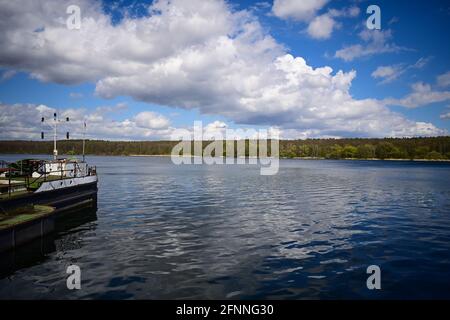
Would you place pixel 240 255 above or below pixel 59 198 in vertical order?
below

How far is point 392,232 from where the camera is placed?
23.6 m

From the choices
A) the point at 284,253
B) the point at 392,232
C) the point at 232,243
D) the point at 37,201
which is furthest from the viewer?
the point at 37,201

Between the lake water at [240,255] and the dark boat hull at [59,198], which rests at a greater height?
the dark boat hull at [59,198]

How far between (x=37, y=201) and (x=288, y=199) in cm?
2895

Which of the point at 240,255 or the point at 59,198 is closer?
the point at 240,255

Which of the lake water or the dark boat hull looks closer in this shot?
the lake water

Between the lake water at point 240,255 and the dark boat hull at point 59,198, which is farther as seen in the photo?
the dark boat hull at point 59,198

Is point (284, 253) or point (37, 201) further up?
point (37, 201)

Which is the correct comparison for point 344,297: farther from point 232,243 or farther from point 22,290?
point 22,290

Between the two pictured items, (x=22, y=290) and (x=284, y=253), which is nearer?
(x=22, y=290)

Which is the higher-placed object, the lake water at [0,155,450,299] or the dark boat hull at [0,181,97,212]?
the dark boat hull at [0,181,97,212]
